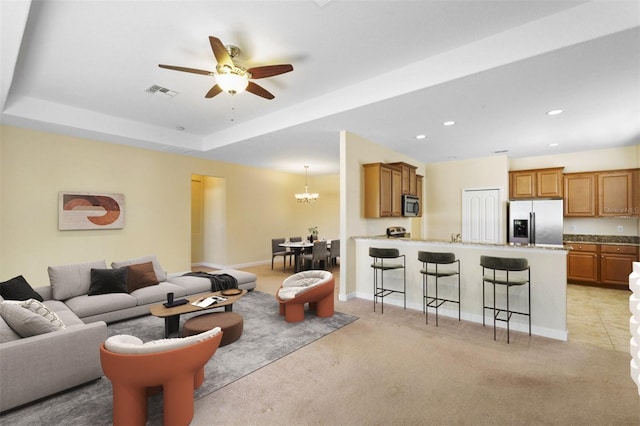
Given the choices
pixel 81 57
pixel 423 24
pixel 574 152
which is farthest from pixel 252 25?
pixel 574 152

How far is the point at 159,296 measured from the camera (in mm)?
4137

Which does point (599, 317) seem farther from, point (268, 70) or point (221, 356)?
point (268, 70)

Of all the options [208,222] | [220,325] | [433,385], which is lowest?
[433,385]

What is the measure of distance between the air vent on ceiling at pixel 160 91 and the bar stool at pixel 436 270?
402 cm

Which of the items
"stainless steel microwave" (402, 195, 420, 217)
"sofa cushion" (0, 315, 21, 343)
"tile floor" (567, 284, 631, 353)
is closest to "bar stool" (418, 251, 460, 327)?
"tile floor" (567, 284, 631, 353)

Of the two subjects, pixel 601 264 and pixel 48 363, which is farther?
pixel 601 264

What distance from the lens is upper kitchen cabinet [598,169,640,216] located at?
18.3 ft

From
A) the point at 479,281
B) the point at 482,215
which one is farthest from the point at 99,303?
the point at 482,215

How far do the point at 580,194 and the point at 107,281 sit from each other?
836 centimetres

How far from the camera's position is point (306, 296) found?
150 inches

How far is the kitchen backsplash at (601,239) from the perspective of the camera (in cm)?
575

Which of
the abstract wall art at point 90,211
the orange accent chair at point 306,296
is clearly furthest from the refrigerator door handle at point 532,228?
the abstract wall art at point 90,211

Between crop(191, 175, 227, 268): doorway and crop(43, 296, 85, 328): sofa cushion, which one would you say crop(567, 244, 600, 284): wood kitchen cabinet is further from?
crop(43, 296, 85, 328): sofa cushion

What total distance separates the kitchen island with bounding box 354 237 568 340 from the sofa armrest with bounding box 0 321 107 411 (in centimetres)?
361
